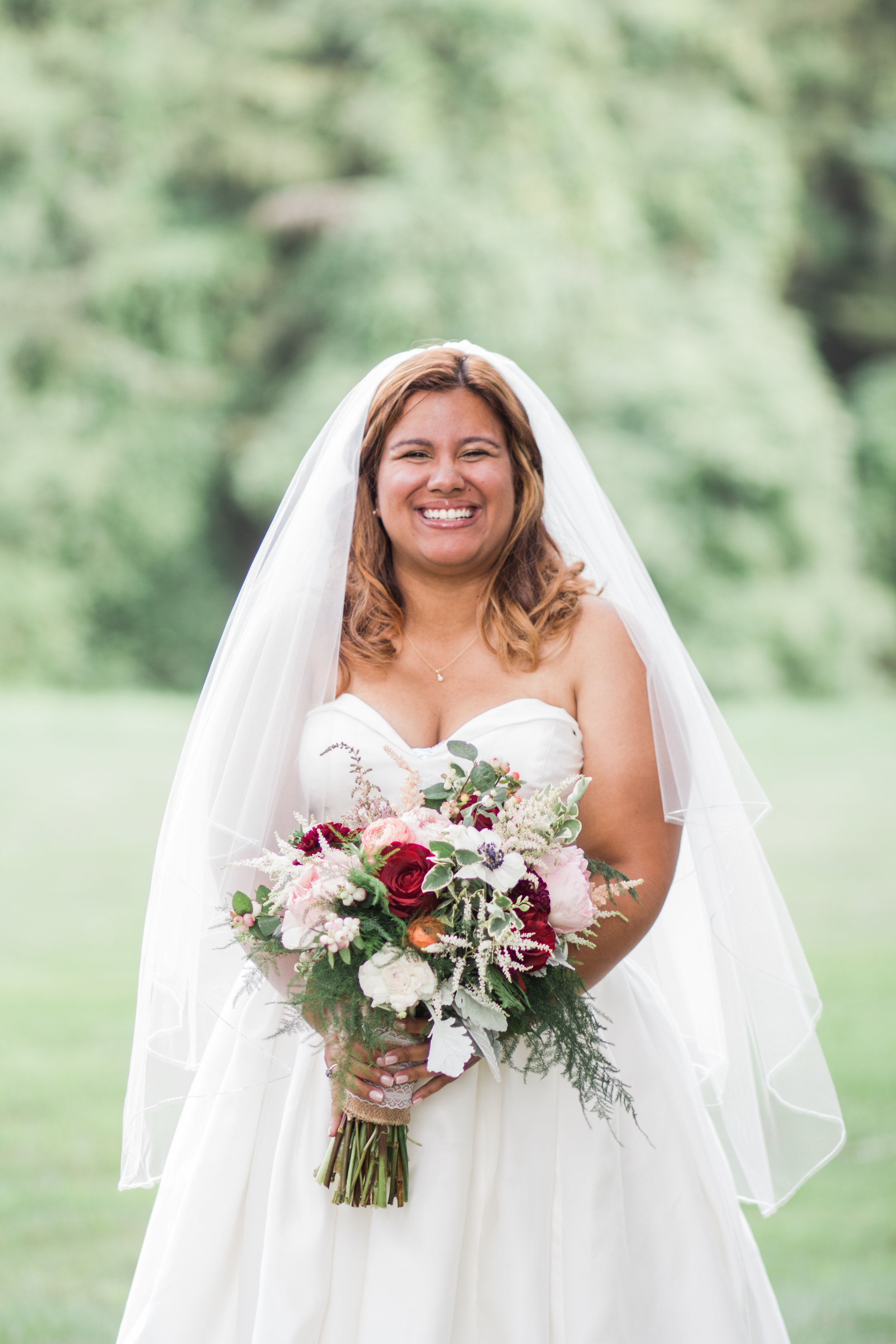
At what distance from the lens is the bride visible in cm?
243

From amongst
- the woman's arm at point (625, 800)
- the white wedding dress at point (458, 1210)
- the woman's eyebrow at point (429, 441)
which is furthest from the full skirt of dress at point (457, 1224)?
the woman's eyebrow at point (429, 441)

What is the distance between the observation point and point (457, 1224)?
239 cm

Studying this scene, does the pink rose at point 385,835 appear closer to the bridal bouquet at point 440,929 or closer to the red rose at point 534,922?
the bridal bouquet at point 440,929

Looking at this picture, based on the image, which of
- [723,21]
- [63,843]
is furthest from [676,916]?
[723,21]

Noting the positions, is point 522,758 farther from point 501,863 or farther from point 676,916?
point 676,916

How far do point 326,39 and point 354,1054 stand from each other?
14449 mm

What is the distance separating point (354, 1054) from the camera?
2.30m

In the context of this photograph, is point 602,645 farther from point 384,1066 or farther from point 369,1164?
point 369,1164

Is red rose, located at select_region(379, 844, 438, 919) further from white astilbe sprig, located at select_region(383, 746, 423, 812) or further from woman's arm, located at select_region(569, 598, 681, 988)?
woman's arm, located at select_region(569, 598, 681, 988)

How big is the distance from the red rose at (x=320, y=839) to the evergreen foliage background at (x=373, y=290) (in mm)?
11334

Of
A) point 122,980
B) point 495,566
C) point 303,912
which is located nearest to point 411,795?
point 303,912

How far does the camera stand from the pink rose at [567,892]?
7.25ft

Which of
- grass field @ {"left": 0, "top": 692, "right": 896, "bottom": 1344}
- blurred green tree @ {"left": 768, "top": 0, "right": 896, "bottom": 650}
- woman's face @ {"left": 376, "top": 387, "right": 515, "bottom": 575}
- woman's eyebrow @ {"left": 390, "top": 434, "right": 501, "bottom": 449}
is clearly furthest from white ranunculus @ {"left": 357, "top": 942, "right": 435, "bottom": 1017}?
blurred green tree @ {"left": 768, "top": 0, "right": 896, "bottom": 650}

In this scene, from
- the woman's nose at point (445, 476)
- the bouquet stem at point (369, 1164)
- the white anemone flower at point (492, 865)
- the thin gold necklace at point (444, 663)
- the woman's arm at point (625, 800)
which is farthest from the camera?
the thin gold necklace at point (444, 663)
